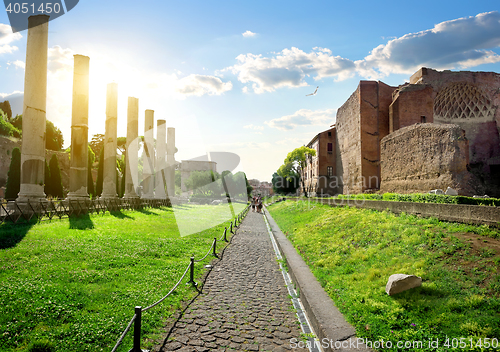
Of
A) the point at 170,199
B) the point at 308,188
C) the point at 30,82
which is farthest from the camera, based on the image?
the point at 308,188

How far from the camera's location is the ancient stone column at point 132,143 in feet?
82.8

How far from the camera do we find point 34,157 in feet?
46.0

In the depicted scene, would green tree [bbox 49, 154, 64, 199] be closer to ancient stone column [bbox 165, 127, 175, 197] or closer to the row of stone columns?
the row of stone columns

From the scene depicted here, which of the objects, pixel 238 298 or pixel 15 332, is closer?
pixel 15 332

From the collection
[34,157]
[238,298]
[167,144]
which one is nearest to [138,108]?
[167,144]

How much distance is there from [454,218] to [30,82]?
58.7ft

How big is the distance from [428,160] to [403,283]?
14728 millimetres

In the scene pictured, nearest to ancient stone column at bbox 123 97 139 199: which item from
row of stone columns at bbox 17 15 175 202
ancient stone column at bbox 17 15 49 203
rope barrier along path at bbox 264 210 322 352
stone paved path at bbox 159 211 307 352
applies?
row of stone columns at bbox 17 15 175 202

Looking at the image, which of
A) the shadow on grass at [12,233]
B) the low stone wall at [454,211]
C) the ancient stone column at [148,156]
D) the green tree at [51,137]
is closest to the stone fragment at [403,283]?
the low stone wall at [454,211]

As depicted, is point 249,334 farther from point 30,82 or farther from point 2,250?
point 30,82

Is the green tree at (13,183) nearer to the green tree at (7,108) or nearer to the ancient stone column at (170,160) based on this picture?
the ancient stone column at (170,160)

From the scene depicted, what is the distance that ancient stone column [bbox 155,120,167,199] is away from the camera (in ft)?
114

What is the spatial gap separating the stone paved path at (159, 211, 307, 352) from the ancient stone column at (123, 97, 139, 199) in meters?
19.0

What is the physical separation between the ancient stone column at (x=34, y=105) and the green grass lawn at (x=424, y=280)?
13.3 m
